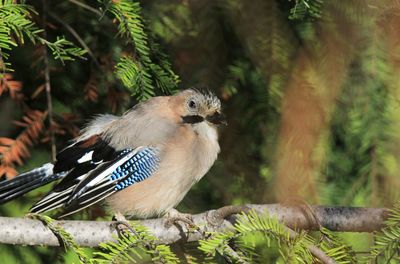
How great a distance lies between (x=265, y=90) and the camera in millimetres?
3258

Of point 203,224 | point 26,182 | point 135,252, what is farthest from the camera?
point 26,182

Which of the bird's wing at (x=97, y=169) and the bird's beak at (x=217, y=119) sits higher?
the bird's beak at (x=217, y=119)

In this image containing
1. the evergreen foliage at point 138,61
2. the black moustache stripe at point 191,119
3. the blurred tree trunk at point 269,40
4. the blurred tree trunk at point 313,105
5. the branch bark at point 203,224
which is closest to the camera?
the branch bark at point 203,224

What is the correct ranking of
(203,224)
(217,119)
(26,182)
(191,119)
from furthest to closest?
1. (191,119)
2. (217,119)
3. (26,182)
4. (203,224)

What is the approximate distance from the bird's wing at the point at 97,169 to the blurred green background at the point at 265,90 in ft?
0.63

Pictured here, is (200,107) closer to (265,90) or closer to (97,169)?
(265,90)

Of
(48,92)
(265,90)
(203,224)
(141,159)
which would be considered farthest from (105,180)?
(265,90)

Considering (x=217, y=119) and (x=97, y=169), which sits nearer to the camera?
(x=97, y=169)

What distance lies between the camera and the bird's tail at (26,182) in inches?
119

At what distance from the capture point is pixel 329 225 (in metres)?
2.77

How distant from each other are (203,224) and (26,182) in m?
0.81

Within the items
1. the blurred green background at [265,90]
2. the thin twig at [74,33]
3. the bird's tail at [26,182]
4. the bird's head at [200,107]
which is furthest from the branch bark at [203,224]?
the thin twig at [74,33]

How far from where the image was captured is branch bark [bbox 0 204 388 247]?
101 inches

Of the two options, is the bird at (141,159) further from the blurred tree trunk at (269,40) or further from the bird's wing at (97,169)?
the blurred tree trunk at (269,40)
